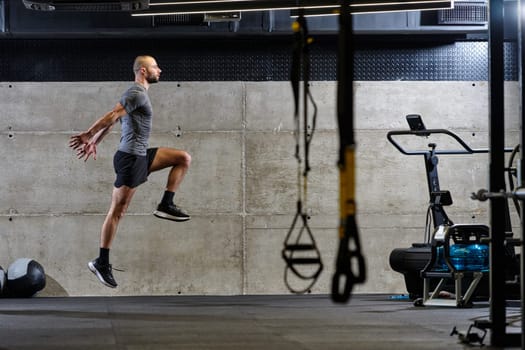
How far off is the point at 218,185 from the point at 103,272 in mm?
1761

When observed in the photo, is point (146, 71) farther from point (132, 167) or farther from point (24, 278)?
point (24, 278)

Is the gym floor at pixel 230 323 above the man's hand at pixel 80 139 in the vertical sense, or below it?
below

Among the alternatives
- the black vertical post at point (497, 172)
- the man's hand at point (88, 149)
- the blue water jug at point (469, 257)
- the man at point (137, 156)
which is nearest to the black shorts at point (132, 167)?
the man at point (137, 156)

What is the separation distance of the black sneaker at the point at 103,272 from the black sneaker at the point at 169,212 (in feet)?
2.42

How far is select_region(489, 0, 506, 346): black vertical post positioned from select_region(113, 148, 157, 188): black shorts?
472 cm

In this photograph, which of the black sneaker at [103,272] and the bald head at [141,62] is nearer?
the black sneaker at [103,272]

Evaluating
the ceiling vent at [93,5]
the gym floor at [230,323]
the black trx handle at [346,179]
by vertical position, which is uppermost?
the ceiling vent at [93,5]

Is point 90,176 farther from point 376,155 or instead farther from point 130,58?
point 376,155

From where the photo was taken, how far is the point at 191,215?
10906 millimetres

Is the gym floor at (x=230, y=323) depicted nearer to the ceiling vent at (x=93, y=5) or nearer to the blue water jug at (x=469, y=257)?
the blue water jug at (x=469, y=257)

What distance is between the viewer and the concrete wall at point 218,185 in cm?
1080

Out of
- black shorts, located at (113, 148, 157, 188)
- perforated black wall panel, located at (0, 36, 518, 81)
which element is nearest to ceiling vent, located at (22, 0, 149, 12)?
black shorts, located at (113, 148, 157, 188)

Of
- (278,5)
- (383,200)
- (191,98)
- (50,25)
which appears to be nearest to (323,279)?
(383,200)

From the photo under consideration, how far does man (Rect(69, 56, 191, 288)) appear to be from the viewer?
9953mm
